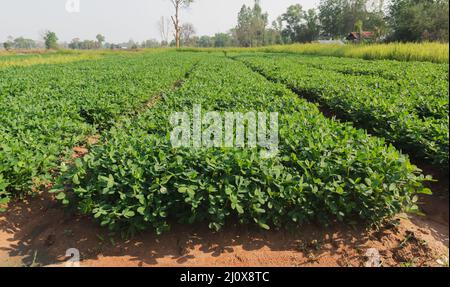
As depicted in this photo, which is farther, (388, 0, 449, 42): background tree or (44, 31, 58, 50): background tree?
(44, 31, 58, 50): background tree

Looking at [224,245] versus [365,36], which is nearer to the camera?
[224,245]

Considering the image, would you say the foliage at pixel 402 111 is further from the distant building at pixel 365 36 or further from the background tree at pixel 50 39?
the background tree at pixel 50 39

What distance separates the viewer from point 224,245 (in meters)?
2.66

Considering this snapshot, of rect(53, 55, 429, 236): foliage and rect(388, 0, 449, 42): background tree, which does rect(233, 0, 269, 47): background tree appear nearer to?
rect(388, 0, 449, 42): background tree

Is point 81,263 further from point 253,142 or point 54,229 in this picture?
point 253,142

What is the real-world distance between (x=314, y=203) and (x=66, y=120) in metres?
3.91

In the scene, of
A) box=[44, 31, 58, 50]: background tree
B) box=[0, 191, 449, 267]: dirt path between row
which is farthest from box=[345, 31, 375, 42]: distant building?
box=[44, 31, 58, 50]: background tree

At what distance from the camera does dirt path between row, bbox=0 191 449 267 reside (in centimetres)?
251

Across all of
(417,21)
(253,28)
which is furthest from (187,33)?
(417,21)

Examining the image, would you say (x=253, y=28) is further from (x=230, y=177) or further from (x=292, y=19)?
(x=230, y=177)

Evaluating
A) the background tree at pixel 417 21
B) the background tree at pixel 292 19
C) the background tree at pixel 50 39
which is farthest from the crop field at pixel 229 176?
the background tree at pixel 50 39

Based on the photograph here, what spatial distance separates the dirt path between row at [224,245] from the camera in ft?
8.22

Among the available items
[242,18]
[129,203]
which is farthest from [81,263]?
[242,18]

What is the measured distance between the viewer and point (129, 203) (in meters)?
2.61
